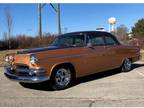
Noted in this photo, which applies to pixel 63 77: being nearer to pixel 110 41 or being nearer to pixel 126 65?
pixel 110 41

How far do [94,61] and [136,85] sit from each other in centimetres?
151

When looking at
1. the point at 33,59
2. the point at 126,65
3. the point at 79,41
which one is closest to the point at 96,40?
the point at 79,41

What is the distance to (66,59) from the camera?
8.83 metres

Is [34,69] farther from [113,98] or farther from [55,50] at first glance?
[113,98]

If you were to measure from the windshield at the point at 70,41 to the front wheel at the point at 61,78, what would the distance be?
1.04 metres

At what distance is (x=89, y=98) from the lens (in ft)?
25.0

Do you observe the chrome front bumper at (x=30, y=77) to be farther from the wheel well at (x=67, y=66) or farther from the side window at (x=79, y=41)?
the side window at (x=79, y=41)

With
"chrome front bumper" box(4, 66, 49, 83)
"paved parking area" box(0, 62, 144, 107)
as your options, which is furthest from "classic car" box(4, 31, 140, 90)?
"paved parking area" box(0, 62, 144, 107)

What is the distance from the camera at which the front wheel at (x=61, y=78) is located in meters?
8.69

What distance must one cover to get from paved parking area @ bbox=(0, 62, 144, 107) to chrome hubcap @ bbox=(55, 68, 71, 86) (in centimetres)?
24

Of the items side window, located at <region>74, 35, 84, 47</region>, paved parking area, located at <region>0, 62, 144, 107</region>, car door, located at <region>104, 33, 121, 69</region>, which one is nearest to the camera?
paved parking area, located at <region>0, 62, 144, 107</region>

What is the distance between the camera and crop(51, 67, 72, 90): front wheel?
342 inches

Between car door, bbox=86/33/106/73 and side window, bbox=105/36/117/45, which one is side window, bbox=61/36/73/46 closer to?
car door, bbox=86/33/106/73

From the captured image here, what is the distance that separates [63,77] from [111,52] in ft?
8.04
